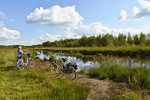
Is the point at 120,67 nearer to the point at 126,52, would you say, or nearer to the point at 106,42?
the point at 126,52

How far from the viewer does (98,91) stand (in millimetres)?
4559

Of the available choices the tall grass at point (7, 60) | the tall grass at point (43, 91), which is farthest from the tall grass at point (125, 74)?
the tall grass at point (7, 60)

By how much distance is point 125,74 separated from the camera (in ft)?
18.6

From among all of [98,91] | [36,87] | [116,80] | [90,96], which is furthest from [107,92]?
[36,87]

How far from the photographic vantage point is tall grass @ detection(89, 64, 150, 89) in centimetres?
480

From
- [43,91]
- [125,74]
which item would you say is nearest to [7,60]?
[43,91]

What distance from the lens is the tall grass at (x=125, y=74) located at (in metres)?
4.80

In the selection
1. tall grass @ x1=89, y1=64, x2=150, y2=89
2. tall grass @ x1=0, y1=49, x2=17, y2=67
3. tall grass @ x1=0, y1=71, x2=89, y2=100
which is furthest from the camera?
tall grass @ x1=0, y1=49, x2=17, y2=67

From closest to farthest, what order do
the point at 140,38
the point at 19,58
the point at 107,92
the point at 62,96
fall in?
the point at 62,96, the point at 107,92, the point at 19,58, the point at 140,38

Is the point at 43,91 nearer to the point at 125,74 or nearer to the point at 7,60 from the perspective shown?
the point at 125,74

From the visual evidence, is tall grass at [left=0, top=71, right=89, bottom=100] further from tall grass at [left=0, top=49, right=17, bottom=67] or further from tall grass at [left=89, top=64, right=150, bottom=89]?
tall grass at [left=0, top=49, right=17, bottom=67]

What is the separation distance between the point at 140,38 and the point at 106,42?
1316cm

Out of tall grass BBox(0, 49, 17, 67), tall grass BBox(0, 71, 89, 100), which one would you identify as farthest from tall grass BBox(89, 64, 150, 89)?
tall grass BBox(0, 49, 17, 67)

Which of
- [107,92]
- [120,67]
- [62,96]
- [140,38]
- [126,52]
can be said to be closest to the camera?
[62,96]
